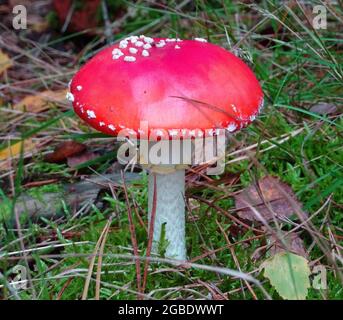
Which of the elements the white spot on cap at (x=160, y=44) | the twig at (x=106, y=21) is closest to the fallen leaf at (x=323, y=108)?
the white spot on cap at (x=160, y=44)

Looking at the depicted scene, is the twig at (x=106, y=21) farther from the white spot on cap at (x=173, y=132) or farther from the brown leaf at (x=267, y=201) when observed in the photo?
the white spot on cap at (x=173, y=132)

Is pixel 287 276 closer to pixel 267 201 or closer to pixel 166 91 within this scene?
pixel 267 201

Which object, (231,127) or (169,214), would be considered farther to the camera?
(169,214)

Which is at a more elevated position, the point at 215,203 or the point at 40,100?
the point at 40,100

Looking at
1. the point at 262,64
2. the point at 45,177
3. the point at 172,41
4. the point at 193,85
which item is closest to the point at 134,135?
the point at 193,85

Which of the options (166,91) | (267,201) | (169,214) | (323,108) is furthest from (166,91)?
(323,108)

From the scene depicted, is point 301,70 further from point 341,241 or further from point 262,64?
point 341,241
